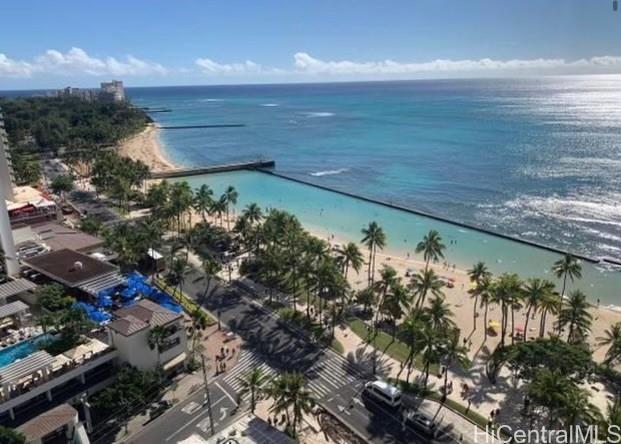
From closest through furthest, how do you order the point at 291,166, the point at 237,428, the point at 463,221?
the point at 237,428 → the point at 463,221 → the point at 291,166

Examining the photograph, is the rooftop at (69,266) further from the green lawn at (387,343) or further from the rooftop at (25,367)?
the green lawn at (387,343)

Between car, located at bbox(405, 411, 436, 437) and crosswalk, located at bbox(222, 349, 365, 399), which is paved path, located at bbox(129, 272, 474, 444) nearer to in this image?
crosswalk, located at bbox(222, 349, 365, 399)

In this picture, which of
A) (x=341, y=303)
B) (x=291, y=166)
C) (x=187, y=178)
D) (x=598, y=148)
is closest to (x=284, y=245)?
(x=341, y=303)

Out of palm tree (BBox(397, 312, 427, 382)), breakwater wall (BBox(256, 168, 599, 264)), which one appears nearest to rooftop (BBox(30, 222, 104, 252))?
palm tree (BBox(397, 312, 427, 382))

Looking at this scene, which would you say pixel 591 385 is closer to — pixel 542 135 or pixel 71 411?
pixel 71 411

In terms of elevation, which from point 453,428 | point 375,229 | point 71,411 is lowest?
point 453,428

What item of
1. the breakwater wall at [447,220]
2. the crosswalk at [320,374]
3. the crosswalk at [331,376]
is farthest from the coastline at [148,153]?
the crosswalk at [331,376]
